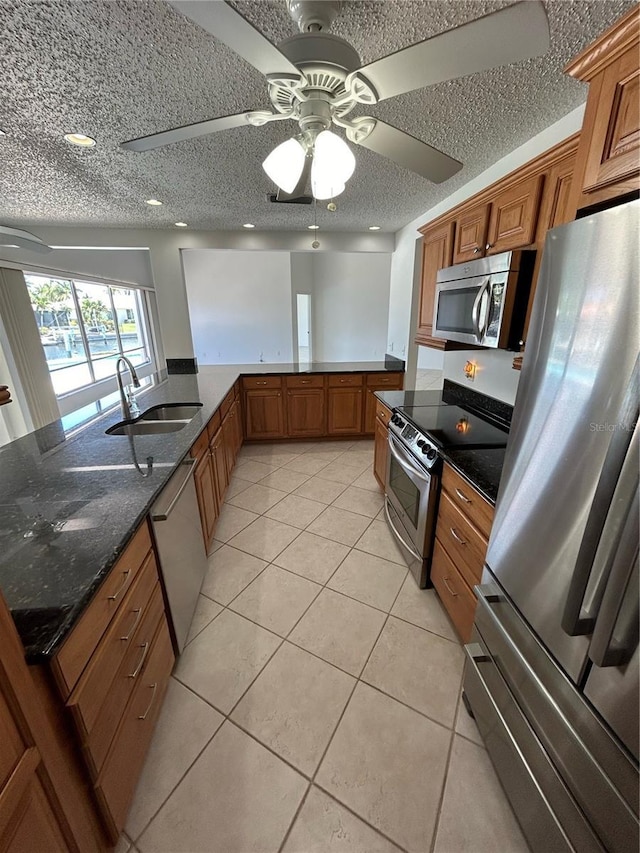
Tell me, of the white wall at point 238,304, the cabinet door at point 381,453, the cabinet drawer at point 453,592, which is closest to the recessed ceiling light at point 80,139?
the cabinet door at point 381,453

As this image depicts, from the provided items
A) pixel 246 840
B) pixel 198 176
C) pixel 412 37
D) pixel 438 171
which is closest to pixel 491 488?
pixel 438 171

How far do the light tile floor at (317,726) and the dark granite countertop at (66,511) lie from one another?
89cm

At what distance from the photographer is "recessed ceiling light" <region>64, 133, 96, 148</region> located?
5.77 ft

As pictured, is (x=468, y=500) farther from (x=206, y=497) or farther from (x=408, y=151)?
(x=206, y=497)

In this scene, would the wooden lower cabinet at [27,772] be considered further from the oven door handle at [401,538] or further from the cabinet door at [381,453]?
the cabinet door at [381,453]

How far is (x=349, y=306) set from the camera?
26.0 ft

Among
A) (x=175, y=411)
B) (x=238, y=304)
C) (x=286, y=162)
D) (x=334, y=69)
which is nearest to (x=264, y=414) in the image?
(x=175, y=411)

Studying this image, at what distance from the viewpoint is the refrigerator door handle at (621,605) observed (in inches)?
25.6

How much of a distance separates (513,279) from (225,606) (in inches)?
88.9

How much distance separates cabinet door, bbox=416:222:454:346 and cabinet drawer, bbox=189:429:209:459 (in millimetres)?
1767

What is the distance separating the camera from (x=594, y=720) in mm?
781

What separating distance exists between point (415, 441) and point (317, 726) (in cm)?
141

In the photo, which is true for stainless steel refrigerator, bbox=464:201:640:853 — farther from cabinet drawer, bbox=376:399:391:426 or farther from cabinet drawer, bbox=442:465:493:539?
cabinet drawer, bbox=376:399:391:426

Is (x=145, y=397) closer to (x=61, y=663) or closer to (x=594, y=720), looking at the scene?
(x=61, y=663)
